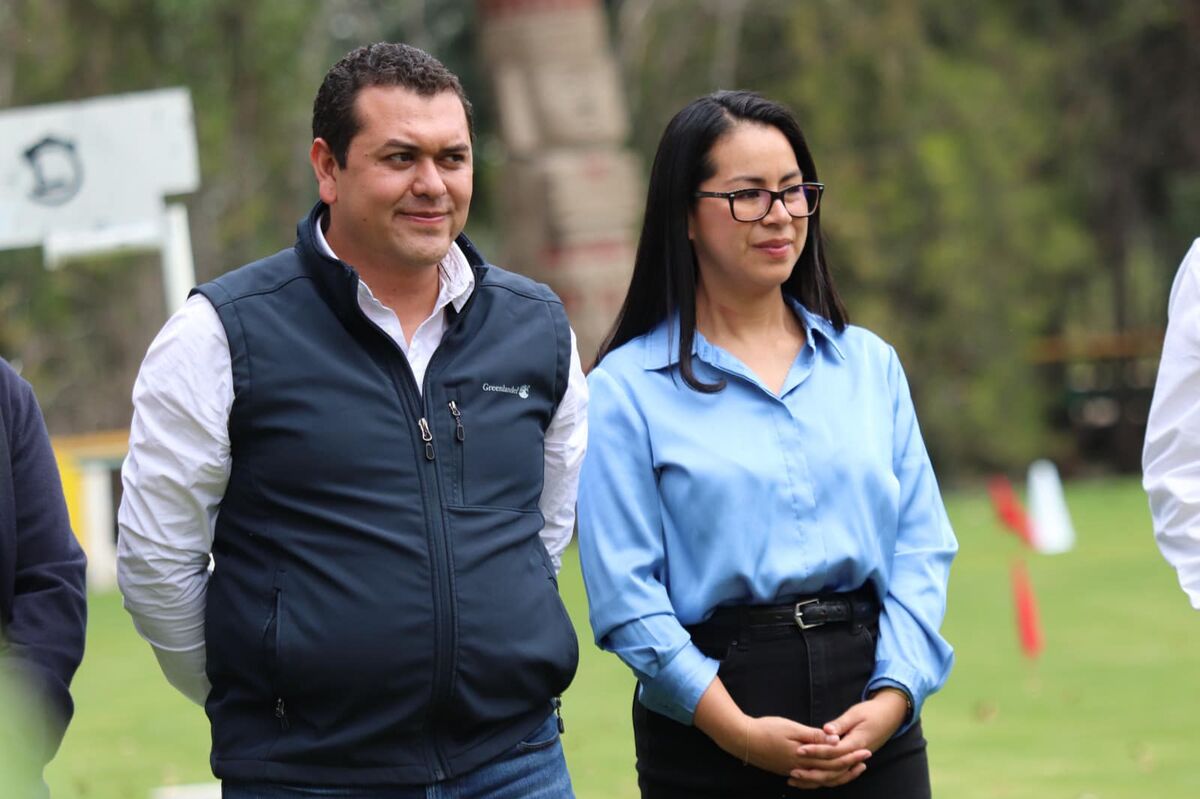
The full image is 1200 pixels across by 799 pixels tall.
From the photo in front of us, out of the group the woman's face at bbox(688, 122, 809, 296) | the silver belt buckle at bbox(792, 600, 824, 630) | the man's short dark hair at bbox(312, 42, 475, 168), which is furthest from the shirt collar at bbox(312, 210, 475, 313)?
the silver belt buckle at bbox(792, 600, 824, 630)

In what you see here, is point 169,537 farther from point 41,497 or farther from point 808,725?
point 808,725

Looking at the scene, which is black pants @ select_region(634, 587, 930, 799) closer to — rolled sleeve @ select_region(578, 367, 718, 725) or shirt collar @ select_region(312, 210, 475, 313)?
rolled sleeve @ select_region(578, 367, 718, 725)

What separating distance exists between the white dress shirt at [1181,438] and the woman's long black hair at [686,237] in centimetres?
64

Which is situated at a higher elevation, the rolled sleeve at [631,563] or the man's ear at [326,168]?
the man's ear at [326,168]

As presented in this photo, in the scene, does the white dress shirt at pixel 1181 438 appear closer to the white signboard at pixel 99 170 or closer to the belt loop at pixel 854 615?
the belt loop at pixel 854 615

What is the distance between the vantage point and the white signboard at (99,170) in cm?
607

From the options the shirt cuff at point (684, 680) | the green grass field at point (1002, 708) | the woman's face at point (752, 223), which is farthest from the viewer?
the green grass field at point (1002, 708)

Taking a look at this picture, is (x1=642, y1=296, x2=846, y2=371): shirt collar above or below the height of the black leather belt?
above

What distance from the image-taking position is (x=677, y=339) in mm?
3625

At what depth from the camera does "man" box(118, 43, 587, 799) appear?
9.84ft

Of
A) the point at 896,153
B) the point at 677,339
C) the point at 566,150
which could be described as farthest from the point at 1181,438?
the point at 896,153

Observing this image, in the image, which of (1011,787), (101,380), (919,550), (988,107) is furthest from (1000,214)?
(919,550)

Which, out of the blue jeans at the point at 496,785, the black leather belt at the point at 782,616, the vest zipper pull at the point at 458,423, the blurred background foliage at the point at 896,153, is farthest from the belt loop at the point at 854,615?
the blurred background foliage at the point at 896,153

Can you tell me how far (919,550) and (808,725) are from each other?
41cm
